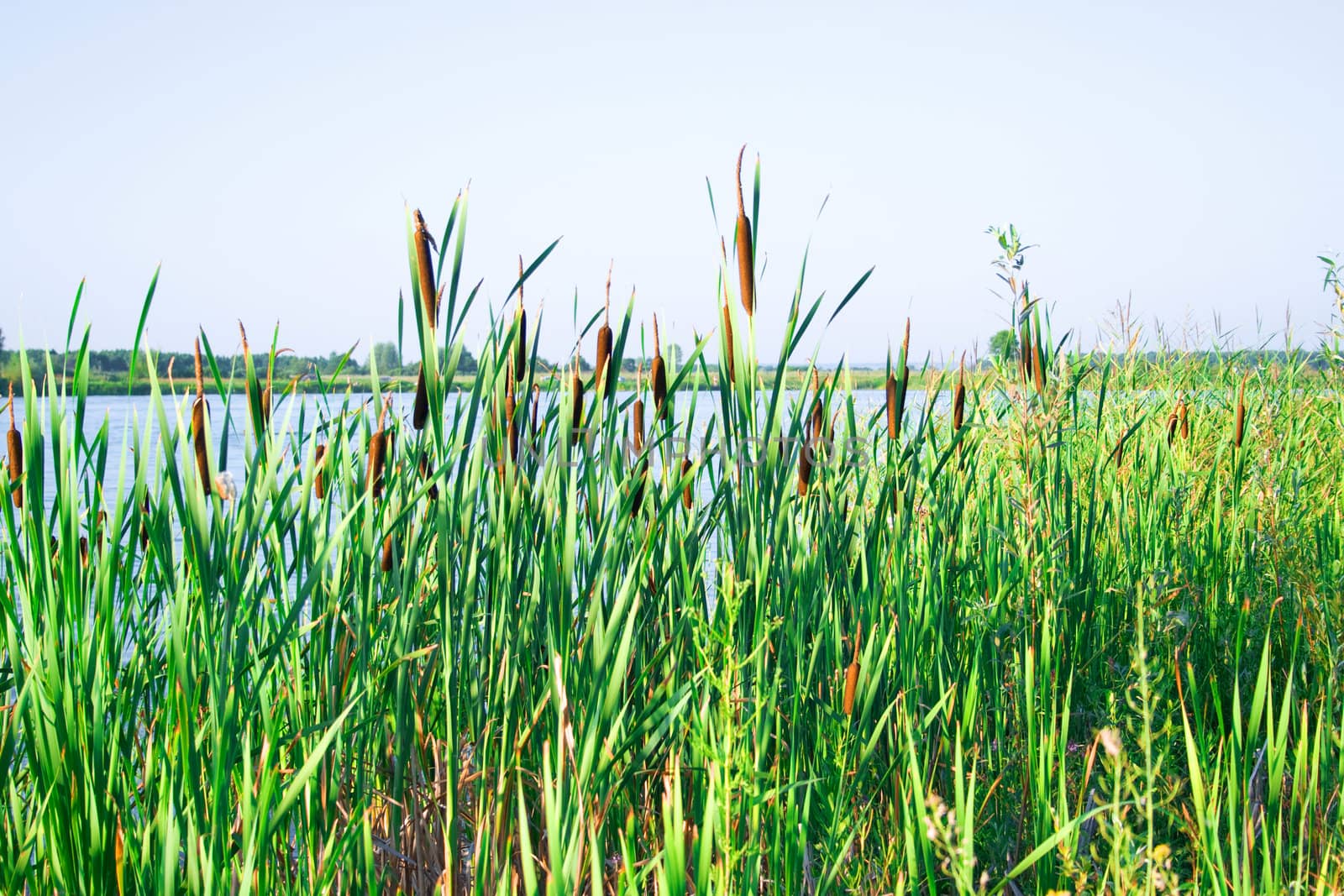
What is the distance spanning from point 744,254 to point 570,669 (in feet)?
2.29

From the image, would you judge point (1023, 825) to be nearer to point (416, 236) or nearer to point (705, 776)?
point (705, 776)

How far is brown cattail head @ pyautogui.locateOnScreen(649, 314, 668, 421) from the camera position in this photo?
1.59m

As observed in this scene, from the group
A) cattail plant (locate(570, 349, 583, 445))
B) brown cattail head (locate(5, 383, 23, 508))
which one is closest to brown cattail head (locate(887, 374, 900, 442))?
cattail plant (locate(570, 349, 583, 445))

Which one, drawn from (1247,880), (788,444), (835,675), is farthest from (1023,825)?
(788,444)

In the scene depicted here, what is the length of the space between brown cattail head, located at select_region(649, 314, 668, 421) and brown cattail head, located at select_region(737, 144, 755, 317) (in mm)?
216

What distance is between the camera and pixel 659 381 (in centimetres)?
161

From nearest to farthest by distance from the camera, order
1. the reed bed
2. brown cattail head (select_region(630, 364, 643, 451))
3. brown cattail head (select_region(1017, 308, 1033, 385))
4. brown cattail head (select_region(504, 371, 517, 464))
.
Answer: the reed bed, brown cattail head (select_region(504, 371, 517, 464)), brown cattail head (select_region(630, 364, 643, 451)), brown cattail head (select_region(1017, 308, 1033, 385))

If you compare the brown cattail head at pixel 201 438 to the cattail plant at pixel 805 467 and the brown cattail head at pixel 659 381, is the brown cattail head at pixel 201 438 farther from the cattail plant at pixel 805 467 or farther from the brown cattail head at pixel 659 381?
the cattail plant at pixel 805 467

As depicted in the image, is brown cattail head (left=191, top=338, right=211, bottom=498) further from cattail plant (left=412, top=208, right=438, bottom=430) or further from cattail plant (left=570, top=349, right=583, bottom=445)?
cattail plant (left=570, top=349, right=583, bottom=445)

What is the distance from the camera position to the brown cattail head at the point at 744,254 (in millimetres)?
1377

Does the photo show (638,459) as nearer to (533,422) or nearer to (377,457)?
(533,422)

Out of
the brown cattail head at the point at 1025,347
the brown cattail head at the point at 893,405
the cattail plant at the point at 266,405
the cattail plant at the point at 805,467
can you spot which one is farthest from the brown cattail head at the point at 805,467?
the cattail plant at the point at 266,405

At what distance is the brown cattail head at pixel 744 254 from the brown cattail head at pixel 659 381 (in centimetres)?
22

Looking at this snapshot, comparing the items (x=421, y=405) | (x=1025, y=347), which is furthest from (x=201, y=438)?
(x=1025, y=347)
